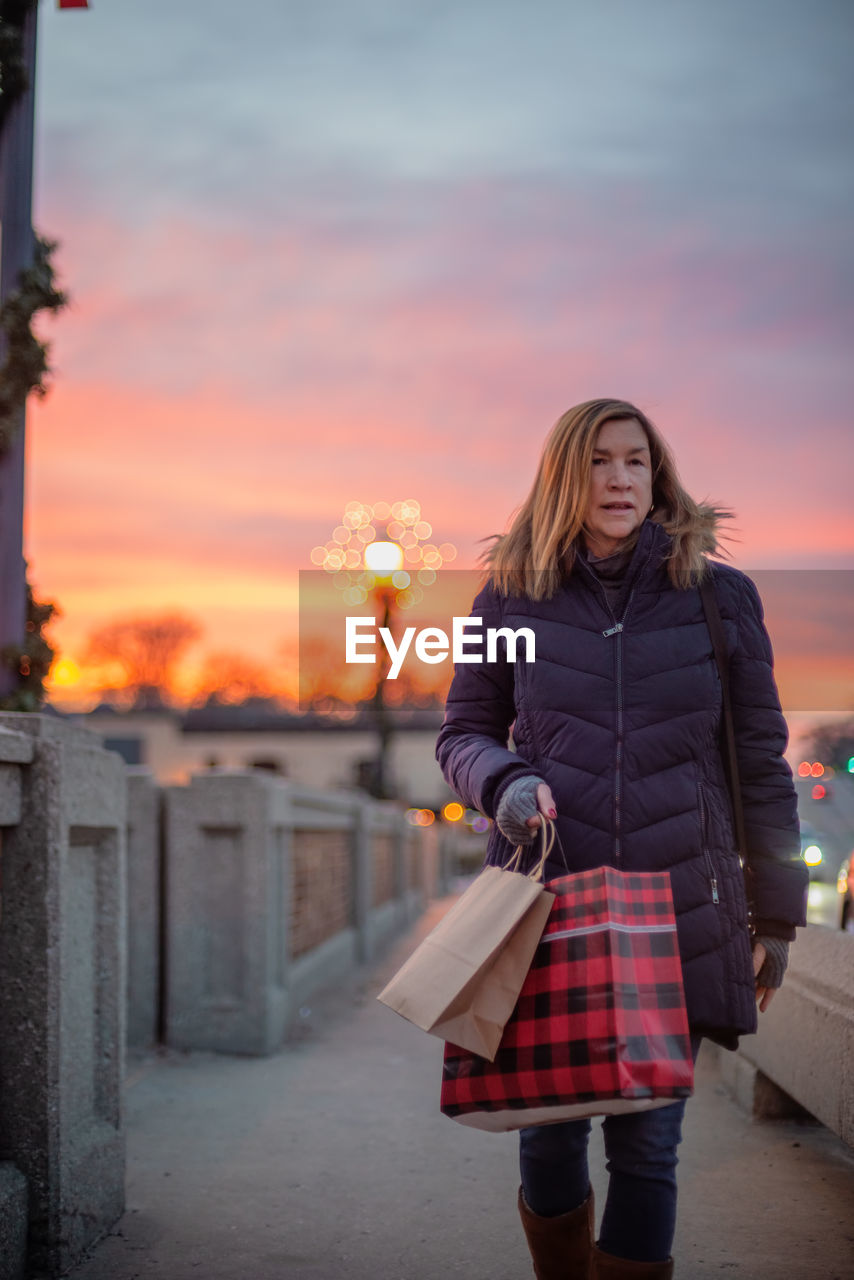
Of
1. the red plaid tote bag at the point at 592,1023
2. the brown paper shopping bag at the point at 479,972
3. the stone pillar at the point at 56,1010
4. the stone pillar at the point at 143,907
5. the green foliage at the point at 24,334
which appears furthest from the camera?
the stone pillar at the point at 143,907

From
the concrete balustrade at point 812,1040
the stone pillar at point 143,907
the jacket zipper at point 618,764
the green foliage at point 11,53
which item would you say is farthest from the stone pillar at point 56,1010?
the stone pillar at point 143,907

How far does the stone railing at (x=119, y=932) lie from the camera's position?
11.3ft

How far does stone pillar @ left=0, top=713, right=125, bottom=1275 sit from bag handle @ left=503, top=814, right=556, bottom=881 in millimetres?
1416

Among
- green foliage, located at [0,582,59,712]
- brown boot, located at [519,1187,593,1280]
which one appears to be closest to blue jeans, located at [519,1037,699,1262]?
brown boot, located at [519,1187,593,1280]

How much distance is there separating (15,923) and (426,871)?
70.4ft

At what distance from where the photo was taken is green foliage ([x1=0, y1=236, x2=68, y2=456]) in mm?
4844

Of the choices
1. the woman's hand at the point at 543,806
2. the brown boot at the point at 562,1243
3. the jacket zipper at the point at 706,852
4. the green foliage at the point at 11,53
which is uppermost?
the green foliage at the point at 11,53

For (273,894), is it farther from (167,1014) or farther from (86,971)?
(86,971)

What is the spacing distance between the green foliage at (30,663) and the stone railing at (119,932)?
0.44 meters

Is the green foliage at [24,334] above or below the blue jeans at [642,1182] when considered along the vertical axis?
above

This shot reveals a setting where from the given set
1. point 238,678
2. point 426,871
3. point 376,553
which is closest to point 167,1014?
point 376,553

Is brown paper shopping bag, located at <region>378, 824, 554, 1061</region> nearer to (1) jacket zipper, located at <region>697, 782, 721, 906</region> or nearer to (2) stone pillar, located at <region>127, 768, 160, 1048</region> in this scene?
(1) jacket zipper, located at <region>697, 782, 721, 906</region>

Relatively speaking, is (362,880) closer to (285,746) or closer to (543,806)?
(543,806)

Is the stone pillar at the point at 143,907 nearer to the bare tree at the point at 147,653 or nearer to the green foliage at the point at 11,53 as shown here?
the green foliage at the point at 11,53
